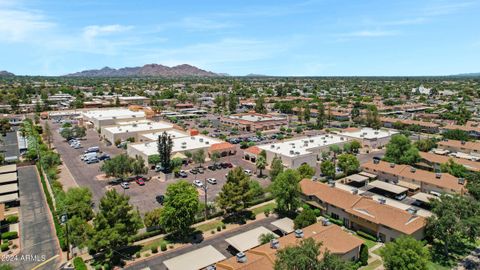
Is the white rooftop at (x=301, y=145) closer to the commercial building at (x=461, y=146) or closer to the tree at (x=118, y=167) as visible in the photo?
the commercial building at (x=461, y=146)

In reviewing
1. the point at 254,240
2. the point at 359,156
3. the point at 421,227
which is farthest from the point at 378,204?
the point at 359,156

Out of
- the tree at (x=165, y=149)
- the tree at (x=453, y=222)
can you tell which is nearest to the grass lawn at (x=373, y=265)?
the tree at (x=453, y=222)

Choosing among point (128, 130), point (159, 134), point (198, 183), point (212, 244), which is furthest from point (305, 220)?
point (128, 130)

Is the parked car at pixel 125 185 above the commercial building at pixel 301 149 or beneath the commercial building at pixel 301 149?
beneath

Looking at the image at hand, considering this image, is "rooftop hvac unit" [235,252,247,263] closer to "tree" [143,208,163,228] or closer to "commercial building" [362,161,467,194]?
"tree" [143,208,163,228]

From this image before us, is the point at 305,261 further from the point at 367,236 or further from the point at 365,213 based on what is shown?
the point at 365,213
